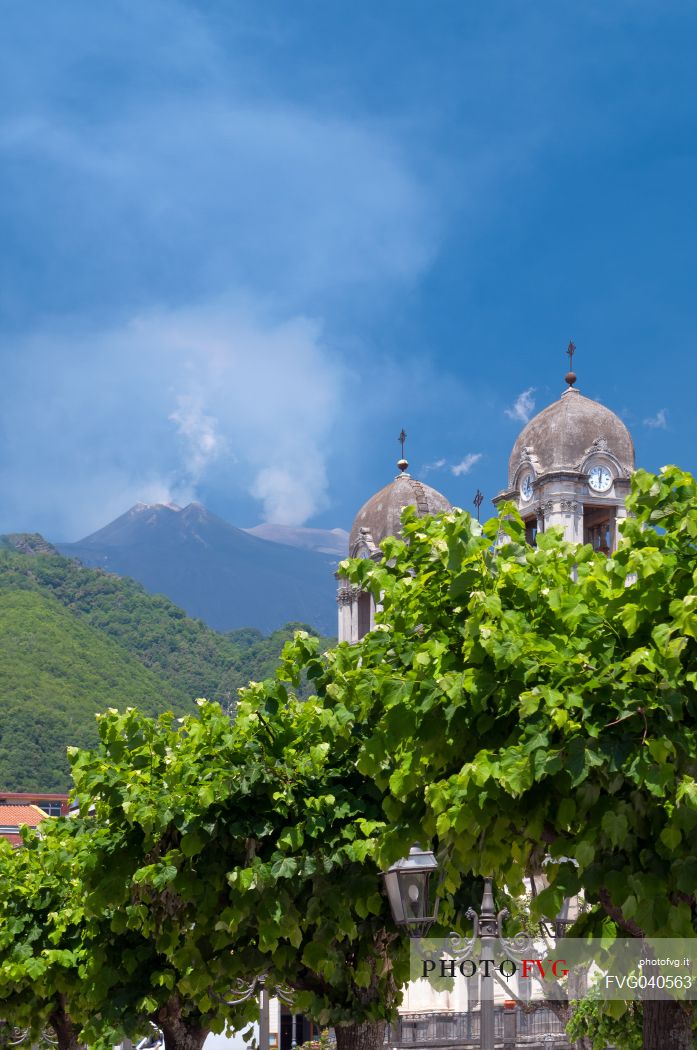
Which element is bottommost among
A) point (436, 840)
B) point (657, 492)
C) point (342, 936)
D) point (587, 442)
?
point (342, 936)

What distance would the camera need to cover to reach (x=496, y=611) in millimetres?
10680

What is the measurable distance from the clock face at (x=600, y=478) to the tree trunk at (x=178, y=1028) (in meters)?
30.2

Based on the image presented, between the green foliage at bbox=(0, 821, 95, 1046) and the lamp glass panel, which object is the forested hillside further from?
the lamp glass panel

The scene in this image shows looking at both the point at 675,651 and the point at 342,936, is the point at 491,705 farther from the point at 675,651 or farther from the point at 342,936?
the point at 342,936

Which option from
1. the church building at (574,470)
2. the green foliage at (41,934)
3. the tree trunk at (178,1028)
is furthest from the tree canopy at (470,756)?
the church building at (574,470)

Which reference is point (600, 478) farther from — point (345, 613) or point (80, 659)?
point (80, 659)

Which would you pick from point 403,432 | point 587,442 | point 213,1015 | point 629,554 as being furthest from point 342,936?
point 403,432

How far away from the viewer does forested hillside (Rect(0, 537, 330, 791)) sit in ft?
420

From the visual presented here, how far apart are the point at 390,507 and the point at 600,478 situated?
13886 millimetres

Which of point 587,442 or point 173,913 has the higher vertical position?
point 587,442

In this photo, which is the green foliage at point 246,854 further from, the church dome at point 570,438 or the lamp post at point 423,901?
the church dome at point 570,438

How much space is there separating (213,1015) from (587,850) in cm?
1379

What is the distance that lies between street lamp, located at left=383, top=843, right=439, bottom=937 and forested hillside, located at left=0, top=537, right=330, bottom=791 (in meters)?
114

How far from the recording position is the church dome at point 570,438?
50125mm
